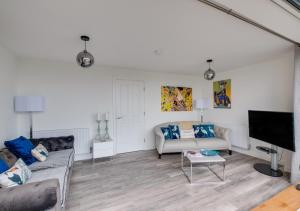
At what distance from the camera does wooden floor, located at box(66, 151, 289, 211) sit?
206cm

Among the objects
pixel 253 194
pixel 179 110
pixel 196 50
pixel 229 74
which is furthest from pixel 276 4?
pixel 179 110

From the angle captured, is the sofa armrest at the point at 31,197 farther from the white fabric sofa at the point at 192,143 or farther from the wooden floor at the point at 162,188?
the white fabric sofa at the point at 192,143

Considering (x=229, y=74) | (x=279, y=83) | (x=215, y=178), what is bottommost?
(x=215, y=178)

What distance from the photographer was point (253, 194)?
2248 millimetres

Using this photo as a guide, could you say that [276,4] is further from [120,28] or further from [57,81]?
[57,81]

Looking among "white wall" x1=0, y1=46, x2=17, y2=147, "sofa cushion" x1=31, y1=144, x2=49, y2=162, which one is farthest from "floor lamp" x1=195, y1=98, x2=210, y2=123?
"white wall" x1=0, y1=46, x2=17, y2=147

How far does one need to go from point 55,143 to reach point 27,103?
0.92 meters

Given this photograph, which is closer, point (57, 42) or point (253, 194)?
point (253, 194)

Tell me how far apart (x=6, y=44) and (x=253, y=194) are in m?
4.54

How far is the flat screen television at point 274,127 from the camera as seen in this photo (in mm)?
2527

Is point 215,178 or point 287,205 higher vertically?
point 287,205

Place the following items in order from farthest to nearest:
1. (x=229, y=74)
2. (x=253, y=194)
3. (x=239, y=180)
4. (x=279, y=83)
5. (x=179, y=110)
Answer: (x=179, y=110) → (x=229, y=74) → (x=279, y=83) → (x=239, y=180) → (x=253, y=194)

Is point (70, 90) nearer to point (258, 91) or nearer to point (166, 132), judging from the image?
point (166, 132)

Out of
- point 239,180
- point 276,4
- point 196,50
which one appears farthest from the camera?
point 196,50
